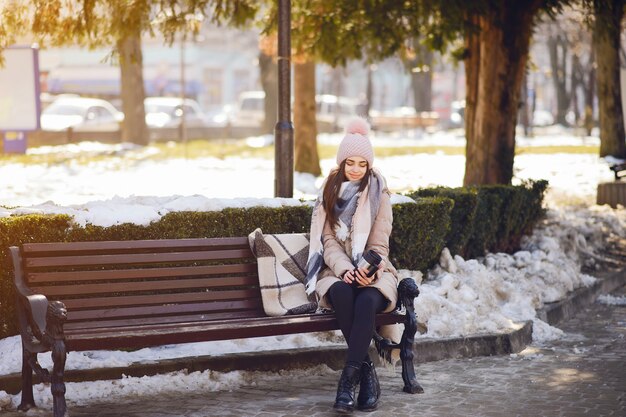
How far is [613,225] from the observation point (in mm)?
15852

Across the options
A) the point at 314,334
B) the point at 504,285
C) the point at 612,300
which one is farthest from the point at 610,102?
the point at 314,334

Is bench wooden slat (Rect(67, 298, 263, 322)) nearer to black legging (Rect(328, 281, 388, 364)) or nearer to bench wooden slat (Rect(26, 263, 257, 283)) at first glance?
bench wooden slat (Rect(26, 263, 257, 283))

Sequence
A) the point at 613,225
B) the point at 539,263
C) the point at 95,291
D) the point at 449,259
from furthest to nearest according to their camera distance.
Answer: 1. the point at 613,225
2. the point at 539,263
3. the point at 449,259
4. the point at 95,291

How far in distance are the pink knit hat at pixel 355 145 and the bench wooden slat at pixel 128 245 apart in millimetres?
865

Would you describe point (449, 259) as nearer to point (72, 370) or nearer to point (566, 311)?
point (566, 311)

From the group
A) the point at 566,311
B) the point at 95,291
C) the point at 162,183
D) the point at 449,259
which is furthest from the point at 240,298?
the point at 162,183

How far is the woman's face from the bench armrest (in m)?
2.08

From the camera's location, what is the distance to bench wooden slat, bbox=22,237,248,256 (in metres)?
7.05

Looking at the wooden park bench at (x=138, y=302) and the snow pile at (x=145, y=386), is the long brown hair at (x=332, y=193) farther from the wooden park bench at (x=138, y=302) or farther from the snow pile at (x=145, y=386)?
the snow pile at (x=145, y=386)

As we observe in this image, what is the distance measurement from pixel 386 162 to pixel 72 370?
73.6 feet

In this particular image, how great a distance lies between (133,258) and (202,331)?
0.82m

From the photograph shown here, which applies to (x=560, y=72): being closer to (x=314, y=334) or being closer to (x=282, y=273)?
(x=314, y=334)

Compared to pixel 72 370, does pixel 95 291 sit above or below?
above

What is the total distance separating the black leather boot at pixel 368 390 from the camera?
6945 mm
